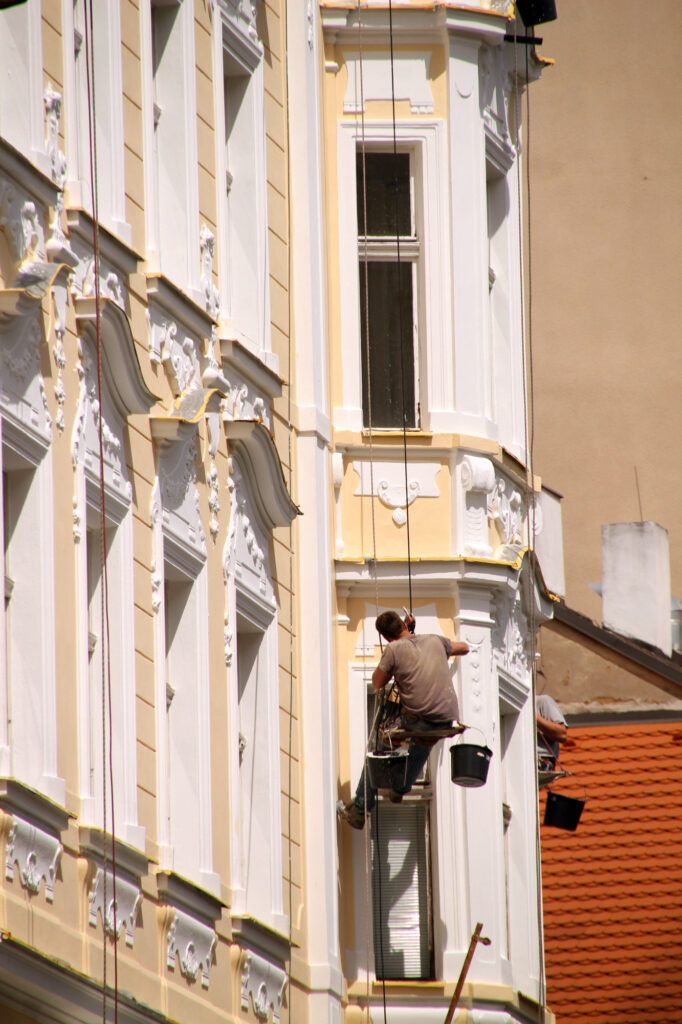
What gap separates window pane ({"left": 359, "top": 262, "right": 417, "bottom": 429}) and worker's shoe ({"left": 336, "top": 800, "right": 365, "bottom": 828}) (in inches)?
115

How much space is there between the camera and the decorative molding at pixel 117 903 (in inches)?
574

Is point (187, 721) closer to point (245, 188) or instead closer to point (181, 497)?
point (181, 497)

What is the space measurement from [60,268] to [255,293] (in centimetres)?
450

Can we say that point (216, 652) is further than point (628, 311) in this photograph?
No

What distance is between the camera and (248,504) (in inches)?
719

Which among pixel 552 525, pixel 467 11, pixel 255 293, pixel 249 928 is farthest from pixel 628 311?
pixel 249 928

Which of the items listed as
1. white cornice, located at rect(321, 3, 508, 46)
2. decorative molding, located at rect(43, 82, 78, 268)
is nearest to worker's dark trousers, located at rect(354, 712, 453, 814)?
decorative molding, located at rect(43, 82, 78, 268)

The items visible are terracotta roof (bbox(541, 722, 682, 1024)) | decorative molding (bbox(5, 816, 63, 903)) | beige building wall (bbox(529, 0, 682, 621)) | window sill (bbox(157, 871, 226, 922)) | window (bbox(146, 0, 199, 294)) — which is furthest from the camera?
beige building wall (bbox(529, 0, 682, 621))

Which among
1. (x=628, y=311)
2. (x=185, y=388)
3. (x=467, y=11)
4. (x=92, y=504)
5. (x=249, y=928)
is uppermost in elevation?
(x=628, y=311)

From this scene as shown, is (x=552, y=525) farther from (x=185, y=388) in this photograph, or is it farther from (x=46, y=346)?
(x=46, y=346)

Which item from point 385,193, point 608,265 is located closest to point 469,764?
point 385,193

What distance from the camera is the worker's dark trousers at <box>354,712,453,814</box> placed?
18.1m

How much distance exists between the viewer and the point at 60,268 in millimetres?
14406

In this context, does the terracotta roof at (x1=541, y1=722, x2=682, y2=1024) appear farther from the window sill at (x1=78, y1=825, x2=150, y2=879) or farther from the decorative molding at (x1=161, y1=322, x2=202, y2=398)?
the window sill at (x1=78, y1=825, x2=150, y2=879)
